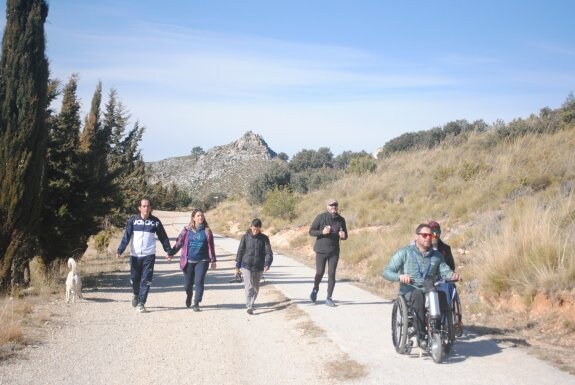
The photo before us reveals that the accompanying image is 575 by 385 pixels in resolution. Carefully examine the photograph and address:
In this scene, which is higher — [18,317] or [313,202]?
[313,202]

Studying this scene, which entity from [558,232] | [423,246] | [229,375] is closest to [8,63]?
[229,375]

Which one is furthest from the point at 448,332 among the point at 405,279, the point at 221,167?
the point at 221,167

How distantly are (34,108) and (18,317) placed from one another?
4.94 meters

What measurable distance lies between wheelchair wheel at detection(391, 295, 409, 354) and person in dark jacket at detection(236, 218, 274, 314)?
369 centimetres

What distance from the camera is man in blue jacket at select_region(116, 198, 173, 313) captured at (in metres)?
10.6

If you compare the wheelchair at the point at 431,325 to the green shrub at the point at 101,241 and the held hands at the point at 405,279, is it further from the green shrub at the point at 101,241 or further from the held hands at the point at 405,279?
the green shrub at the point at 101,241

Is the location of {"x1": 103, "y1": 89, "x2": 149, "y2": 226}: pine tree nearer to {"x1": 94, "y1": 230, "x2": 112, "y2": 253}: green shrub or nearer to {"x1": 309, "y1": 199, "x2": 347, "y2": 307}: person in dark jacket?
{"x1": 94, "y1": 230, "x2": 112, "y2": 253}: green shrub

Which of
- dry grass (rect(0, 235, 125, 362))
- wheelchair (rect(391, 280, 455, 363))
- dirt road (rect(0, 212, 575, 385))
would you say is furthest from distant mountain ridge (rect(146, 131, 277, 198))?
wheelchair (rect(391, 280, 455, 363))

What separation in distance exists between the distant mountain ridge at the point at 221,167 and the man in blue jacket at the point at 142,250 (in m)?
82.9

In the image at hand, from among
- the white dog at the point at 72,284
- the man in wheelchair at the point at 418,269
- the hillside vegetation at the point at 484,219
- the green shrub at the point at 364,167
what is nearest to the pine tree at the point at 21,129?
the white dog at the point at 72,284

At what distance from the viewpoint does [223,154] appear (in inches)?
4648

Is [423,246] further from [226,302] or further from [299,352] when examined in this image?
[226,302]

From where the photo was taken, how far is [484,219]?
46.4 ft

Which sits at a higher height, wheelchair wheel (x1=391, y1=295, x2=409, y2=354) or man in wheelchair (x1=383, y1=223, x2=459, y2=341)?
man in wheelchair (x1=383, y1=223, x2=459, y2=341)
